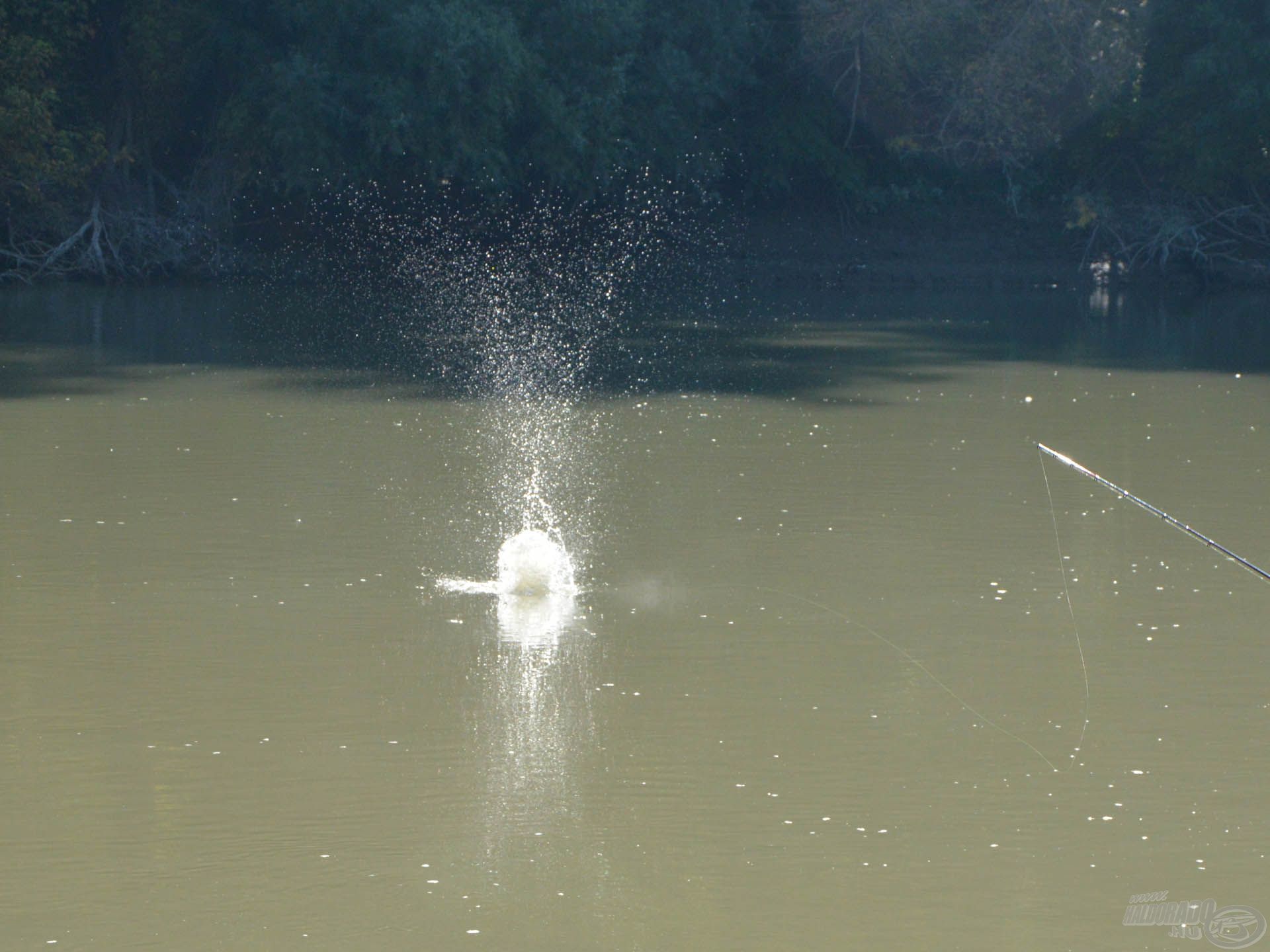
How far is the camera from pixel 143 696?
623 cm

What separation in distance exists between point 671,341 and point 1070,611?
485 inches

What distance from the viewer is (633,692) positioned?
6371mm

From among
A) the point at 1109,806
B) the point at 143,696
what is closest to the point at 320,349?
the point at 143,696

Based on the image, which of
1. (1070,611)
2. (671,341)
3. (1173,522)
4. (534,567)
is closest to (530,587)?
(534,567)

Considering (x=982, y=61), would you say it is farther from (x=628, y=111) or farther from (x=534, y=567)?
(x=534, y=567)

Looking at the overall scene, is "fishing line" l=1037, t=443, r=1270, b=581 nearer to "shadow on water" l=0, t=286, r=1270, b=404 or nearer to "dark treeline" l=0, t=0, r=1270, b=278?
"shadow on water" l=0, t=286, r=1270, b=404

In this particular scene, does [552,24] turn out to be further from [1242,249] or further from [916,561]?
[916,561]

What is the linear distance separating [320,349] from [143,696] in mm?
12042

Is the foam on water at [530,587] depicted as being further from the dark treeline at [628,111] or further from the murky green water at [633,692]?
the dark treeline at [628,111]

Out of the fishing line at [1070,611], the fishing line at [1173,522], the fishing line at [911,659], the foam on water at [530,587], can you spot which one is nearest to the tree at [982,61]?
the fishing line at [1070,611]

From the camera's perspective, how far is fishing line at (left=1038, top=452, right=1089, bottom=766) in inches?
238

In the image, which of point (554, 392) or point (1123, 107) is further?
point (1123, 107)

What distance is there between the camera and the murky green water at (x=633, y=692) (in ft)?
15.2

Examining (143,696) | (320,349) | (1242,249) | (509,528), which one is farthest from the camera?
(1242,249)
